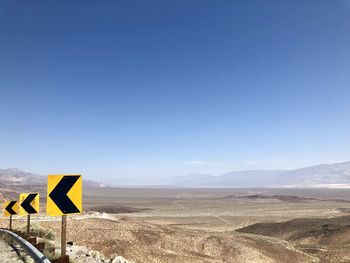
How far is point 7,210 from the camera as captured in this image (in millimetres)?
15086

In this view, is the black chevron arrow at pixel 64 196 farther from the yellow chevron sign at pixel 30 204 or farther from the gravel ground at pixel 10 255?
the yellow chevron sign at pixel 30 204

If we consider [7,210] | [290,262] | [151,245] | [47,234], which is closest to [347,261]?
[290,262]

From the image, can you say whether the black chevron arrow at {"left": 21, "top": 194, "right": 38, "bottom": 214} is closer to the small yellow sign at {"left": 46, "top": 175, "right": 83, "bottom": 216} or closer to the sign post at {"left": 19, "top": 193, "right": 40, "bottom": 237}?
the sign post at {"left": 19, "top": 193, "right": 40, "bottom": 237}

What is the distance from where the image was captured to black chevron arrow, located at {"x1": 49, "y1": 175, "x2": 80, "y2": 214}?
7.75 m

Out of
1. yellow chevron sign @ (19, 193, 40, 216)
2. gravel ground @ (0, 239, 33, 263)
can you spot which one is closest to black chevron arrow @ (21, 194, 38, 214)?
yellow chevron sign @ (19, 193, 40, 216)

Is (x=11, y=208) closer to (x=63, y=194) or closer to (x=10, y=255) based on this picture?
(x=10, y=255)

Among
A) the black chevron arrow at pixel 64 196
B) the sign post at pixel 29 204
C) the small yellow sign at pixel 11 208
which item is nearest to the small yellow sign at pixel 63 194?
the black chevron arrow at pixel 64 196

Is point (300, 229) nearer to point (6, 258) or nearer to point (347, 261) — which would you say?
point (347, 261)

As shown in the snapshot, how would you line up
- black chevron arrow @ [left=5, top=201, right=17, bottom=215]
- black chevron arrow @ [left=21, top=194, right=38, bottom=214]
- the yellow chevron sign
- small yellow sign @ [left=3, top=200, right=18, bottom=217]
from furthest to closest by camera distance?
black chevron arrow @ [left=5, top=201, right=17, bottom=215] < small yellow sign @ [left=3, top=200, right=18, bottom=217] < black chevron arrow @ [left=21, top=194, right=38, bottom=214] < the yellow chevron sign

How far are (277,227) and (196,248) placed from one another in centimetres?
2426

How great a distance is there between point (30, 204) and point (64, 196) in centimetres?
565

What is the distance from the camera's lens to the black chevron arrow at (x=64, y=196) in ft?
25.4

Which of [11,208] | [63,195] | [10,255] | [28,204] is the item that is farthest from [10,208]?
[63,195]

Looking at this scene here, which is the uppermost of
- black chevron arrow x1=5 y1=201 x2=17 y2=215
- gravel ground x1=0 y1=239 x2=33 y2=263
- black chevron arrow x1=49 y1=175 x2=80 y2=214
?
black chevron arrow x1=49 y1=175 x2=80 y2=214
